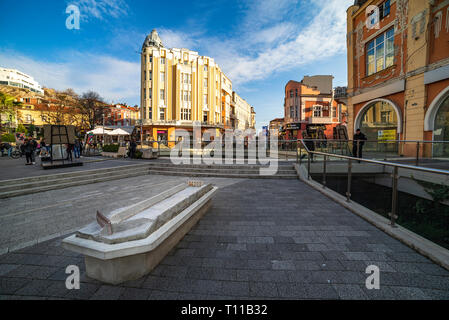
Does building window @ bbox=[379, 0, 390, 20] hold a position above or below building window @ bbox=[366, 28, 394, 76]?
above

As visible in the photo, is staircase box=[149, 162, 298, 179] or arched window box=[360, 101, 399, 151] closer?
staircase box=[149, 162, 298, 179]

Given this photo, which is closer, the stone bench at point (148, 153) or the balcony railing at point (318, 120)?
the stone bench at point (148, 153)

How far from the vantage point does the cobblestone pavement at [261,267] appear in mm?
2080

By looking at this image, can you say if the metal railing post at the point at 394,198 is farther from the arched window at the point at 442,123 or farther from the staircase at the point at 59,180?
the arched window at the point at 442,123

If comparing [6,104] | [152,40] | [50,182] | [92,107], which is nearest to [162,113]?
[92,107]

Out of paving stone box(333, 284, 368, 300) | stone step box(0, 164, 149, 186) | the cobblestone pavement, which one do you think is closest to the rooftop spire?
stone step box(0, 164, 149, 186)

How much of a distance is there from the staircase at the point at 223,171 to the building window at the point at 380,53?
36.7ft

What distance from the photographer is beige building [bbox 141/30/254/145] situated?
39.0 m

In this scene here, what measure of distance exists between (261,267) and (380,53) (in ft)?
→ 61.0

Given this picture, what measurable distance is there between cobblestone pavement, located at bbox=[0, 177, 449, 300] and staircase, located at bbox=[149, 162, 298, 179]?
5689 millimetres

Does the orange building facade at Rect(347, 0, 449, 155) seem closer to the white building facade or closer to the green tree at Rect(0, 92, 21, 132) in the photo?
the green tree at Rect(0, 92, 21, 132)

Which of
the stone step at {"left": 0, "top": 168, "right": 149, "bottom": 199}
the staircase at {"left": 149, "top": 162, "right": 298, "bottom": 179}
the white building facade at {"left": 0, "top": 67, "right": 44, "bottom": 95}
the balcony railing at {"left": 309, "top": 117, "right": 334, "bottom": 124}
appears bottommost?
the stone step at {"left": 0, "top": 168, "right": 149, "bottom": 199}

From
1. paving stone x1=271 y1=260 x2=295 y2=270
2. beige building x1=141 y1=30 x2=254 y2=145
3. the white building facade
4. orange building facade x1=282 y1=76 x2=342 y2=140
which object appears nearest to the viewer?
paving stone x1=271 y1=260 x2=295 y2=270

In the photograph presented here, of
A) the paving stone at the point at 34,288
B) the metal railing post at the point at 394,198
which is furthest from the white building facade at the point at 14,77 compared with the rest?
the metal railing post at the point at 394,198
